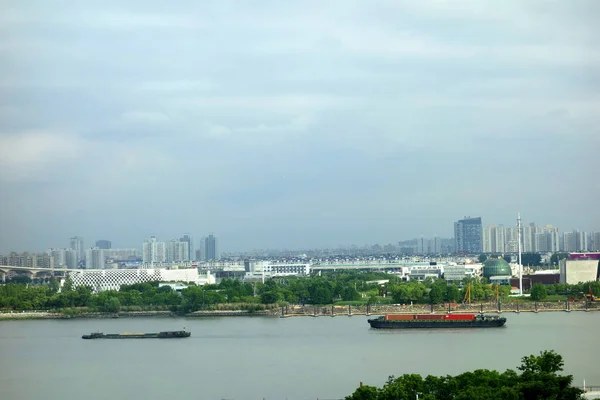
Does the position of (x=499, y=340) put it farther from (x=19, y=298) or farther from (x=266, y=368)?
(x=19, y=298)

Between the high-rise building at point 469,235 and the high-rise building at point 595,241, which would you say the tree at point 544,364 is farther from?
the high-rise building at point 469,235

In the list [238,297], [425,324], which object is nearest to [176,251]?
[238,297]

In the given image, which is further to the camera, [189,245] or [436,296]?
[189,245]

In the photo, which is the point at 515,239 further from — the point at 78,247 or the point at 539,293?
the point at 539,293

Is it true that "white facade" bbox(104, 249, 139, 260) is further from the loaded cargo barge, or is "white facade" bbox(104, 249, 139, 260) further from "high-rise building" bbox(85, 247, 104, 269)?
the loaded cargo barge

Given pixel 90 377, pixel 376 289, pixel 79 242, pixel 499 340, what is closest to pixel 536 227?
pixel 79 242

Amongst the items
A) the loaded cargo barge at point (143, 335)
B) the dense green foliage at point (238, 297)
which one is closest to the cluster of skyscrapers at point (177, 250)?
the dense green foliage at point (238, 297)
